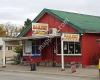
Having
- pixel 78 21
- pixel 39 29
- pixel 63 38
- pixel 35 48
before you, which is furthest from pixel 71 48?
pixel 35 48

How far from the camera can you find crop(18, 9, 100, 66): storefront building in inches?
1239

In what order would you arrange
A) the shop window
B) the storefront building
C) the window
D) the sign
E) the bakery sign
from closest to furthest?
1. the bakery sign
2. the storefront building
3. the window
4. the sign
5. the shop window

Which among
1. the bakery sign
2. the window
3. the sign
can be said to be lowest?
the window

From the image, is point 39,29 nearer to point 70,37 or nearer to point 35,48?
point 35,48

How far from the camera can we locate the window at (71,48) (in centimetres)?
3238

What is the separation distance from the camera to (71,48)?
3284 centimetres

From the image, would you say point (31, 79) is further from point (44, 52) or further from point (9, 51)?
point (9, 51)

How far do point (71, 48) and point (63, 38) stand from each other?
3925 mm

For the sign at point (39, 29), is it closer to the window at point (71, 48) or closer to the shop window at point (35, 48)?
the window at point (71, 48)

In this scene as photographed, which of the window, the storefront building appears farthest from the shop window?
the window

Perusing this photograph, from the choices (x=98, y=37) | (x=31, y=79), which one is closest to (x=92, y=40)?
(x=98, y=37)

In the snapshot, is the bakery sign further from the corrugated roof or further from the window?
the window

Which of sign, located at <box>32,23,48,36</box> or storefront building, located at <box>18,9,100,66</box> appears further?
sign, located at <box>32,23,48,36</box>

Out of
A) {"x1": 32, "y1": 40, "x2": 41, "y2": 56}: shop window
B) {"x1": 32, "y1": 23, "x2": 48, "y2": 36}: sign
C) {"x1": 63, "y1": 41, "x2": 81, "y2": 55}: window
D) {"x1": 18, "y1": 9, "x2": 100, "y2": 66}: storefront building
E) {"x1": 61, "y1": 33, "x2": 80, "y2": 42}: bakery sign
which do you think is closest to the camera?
{"x1": 61, "y1": 33, "x2": 80, "y2": 42}: bakery sign
